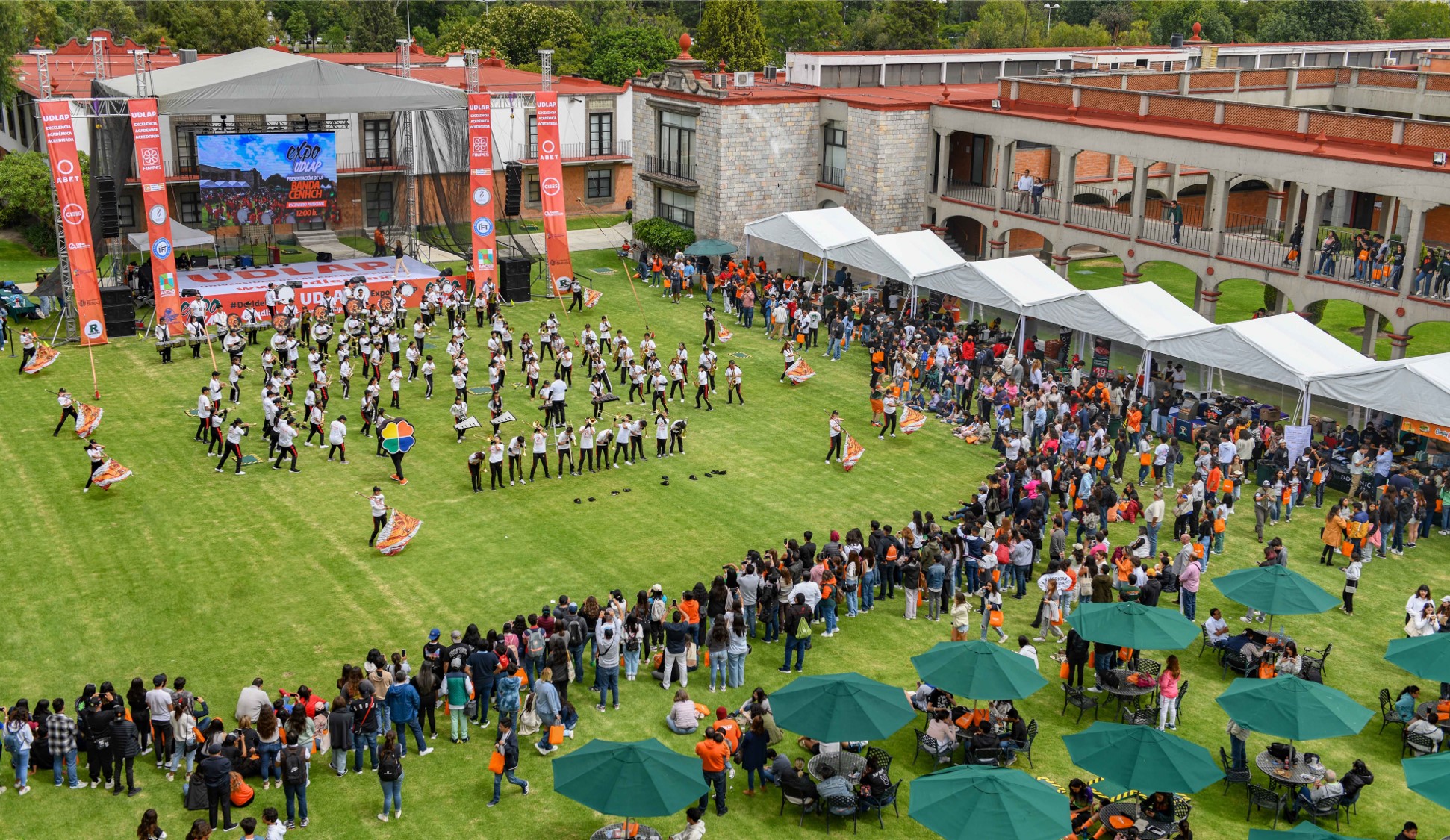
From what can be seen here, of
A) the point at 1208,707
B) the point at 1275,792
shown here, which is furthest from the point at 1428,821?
the point at 1208,707

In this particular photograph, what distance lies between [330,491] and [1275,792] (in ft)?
59.6

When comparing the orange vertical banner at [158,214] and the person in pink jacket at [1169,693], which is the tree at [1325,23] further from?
the person in pink jacket at [1169,693]

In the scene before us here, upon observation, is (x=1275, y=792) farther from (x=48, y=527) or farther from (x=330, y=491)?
(x=48, y=527)

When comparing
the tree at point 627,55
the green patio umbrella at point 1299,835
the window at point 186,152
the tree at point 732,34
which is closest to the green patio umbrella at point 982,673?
the green patio umbrella at point 1299,835

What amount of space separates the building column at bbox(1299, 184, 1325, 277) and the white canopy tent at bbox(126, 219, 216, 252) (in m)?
32.4

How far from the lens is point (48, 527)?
24219mm

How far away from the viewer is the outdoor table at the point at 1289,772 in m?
16.3

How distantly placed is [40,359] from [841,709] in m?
26.2

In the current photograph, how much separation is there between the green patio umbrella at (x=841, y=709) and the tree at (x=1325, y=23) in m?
84.3

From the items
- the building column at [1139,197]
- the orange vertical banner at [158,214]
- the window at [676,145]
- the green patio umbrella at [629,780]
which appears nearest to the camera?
the green patio umbrella at [629,780]

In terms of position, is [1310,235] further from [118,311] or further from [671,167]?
[118,311]

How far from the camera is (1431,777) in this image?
48.6 feet

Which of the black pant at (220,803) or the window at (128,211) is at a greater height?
the window at (128,211)

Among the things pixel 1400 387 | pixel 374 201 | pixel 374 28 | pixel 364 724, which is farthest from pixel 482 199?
pixel 374 28
